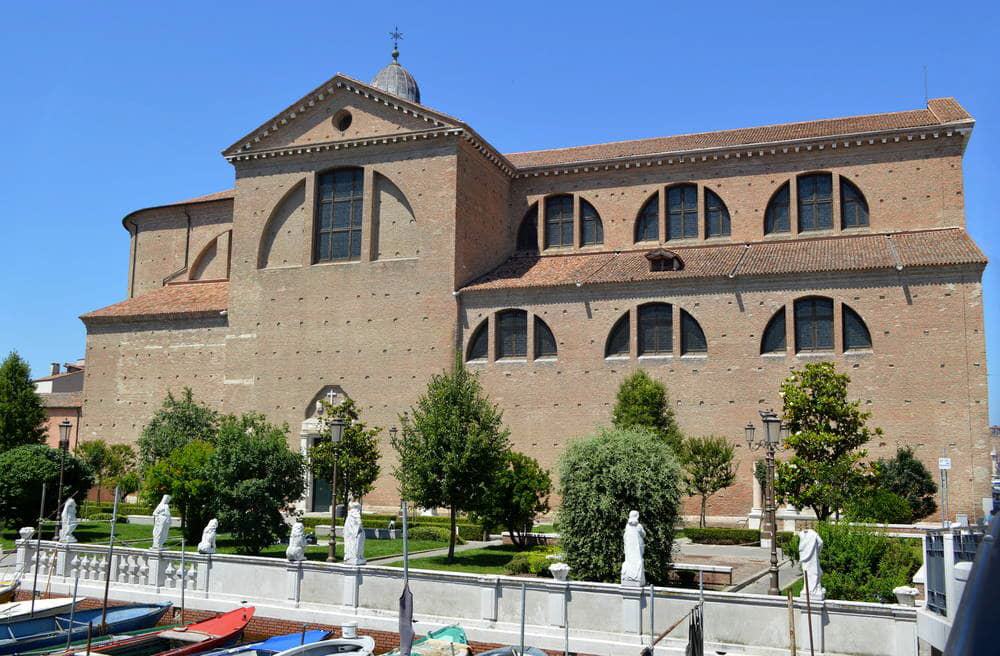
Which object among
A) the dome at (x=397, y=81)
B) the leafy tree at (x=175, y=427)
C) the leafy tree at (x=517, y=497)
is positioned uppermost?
the dome at (x=397, y=81)

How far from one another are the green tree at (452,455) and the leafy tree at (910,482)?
12.8m

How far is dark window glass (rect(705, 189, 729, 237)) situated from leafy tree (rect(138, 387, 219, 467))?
22.5 meters

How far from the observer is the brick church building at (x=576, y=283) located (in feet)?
101

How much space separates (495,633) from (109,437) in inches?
1289

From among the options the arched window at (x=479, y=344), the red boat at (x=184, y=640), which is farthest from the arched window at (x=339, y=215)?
the red boat at (x=184, y=640)

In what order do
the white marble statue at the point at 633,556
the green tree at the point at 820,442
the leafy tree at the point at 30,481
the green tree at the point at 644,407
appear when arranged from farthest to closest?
the green tree at the point at 644,407 → the leafy tree at the point at 30,481 → the green tree at the point at 820,442 → the white marble statue at the point at 633,556

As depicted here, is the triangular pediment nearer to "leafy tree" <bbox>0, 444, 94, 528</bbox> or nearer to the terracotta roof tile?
the terracotta roof tile

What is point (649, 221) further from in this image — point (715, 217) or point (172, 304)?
point (172, 304)

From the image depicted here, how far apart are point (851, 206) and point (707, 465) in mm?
13272

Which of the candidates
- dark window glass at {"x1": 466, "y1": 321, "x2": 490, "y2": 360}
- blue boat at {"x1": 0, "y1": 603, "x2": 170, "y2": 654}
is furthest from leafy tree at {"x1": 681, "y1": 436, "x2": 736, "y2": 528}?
blue boat at {"x1": 0, "y1": 603, "x2": 170, "y2": 654}

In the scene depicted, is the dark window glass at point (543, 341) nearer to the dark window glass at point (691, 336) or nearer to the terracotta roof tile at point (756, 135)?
the dark window glass at point (691, 336)

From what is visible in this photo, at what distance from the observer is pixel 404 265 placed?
37.8 metres

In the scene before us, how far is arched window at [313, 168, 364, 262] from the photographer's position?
39125mm

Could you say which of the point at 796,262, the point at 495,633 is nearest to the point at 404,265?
the point at 796,262
